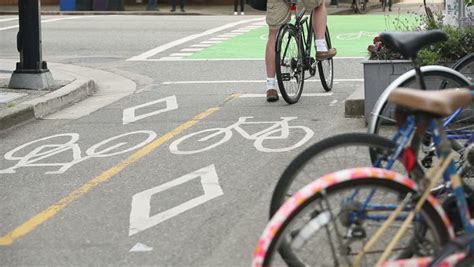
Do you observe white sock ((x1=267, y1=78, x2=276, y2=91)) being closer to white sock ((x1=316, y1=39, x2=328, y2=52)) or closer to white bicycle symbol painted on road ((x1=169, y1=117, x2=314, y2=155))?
white sock ((x1=316, y1=39, x2=328, y2=52))

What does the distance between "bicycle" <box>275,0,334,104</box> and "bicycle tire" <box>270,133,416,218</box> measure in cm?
548

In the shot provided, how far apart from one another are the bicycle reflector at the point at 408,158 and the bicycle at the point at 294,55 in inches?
232

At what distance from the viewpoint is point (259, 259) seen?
4.02 m

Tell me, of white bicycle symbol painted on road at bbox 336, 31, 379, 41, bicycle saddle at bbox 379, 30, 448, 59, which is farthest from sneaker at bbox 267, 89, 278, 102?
white bicycle symbol painted on road at bbox 336, 31, 379, 41

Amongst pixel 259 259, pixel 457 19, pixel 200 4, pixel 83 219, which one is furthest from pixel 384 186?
pixel 200 4

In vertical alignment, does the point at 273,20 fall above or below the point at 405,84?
above

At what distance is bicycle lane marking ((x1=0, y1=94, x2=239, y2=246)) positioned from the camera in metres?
6.10

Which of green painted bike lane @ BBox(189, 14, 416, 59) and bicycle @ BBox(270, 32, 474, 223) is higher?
bicycle @ BBox(270, 32, 474, 223)

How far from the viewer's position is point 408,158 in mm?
4105

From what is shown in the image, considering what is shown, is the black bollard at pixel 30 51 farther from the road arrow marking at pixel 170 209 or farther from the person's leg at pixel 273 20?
the road arrow marking at pixel 170 209

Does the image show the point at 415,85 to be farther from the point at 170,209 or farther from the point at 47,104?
the point at 47,104

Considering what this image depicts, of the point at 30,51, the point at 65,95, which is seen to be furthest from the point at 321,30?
the point at 30,51

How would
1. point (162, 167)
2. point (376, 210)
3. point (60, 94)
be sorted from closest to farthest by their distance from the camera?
point (376, 210) → point (162, 167) → point (60, 94)

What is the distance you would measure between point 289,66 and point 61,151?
9.35 ft
